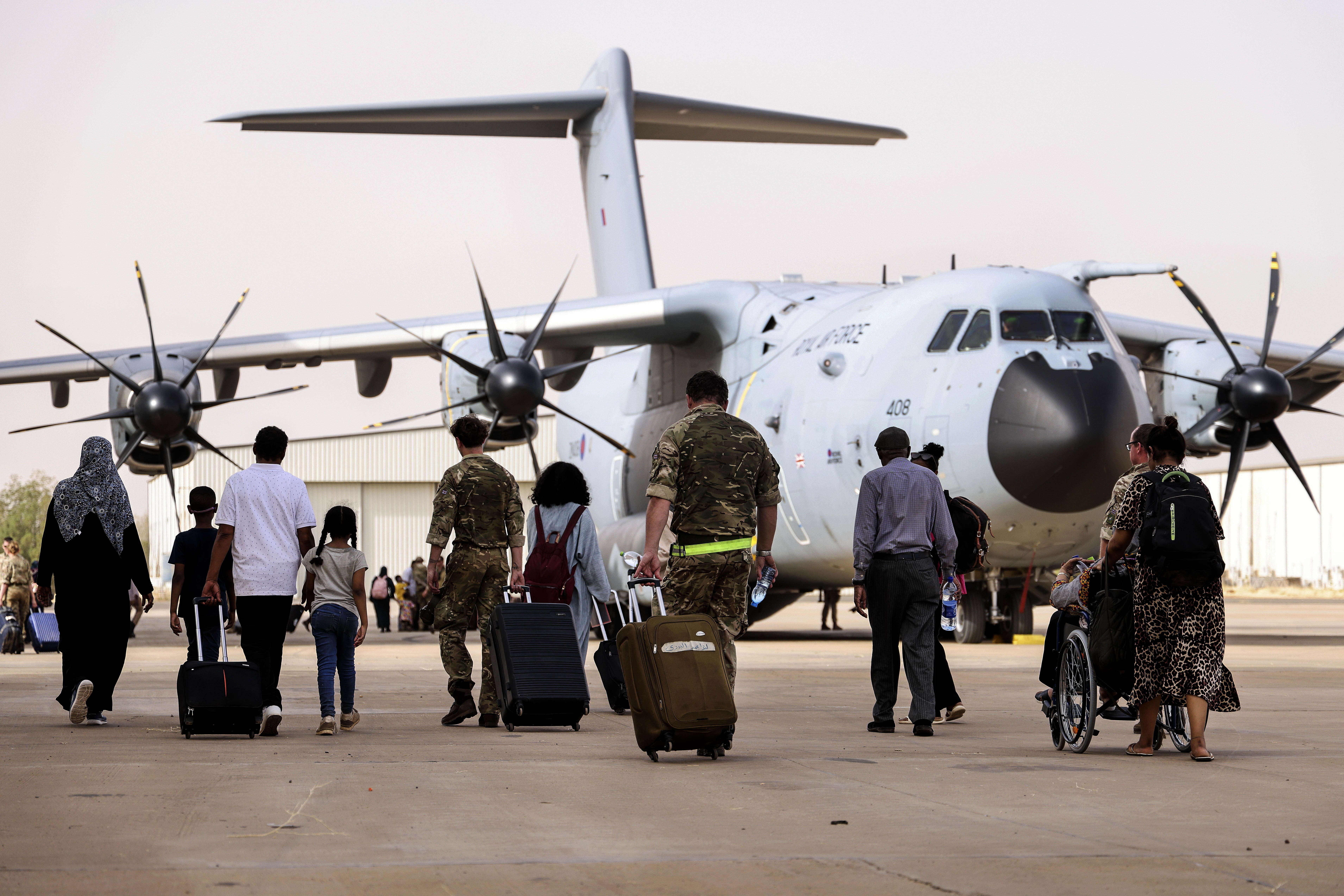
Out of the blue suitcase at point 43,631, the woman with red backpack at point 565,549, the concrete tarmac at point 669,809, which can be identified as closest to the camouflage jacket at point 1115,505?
the concrete tarmac at point 669,809

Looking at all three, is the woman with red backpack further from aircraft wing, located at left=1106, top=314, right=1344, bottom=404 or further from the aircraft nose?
aircraft wing, located at left=1106, top=314, right=1344, bottom=404

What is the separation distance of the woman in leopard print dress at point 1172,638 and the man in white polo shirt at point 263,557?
421 centimetres

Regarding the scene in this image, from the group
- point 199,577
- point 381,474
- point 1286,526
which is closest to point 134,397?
point 199,577

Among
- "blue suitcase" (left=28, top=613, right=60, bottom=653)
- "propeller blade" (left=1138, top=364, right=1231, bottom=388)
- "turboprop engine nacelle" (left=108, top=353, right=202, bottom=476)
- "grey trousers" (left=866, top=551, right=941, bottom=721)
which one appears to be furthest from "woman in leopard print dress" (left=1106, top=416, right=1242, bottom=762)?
"turboprop engine nacelle" (left=108, top=353, right=202, bottom=476)

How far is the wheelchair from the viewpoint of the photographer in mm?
7711

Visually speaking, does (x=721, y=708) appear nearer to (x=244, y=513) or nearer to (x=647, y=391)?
(x=244, y=513)

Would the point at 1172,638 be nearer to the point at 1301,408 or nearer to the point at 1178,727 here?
the point at 1178,727

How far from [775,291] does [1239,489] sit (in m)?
45.0

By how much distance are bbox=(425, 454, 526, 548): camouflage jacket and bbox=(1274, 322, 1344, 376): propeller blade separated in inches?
393

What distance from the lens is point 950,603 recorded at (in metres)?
9.20

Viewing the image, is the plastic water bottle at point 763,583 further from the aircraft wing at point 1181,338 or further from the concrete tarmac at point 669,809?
the aircraft wing at point 1181,338

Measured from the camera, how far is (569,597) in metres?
9.56

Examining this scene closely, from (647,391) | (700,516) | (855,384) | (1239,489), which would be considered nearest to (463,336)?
(647,391)

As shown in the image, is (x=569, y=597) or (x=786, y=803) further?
(x=569, y=597)
